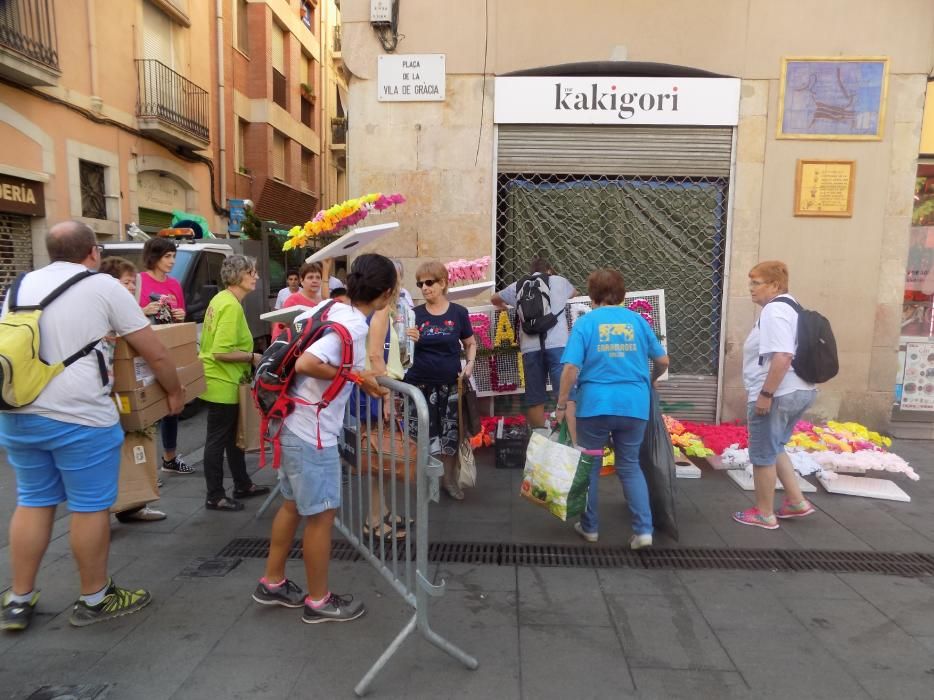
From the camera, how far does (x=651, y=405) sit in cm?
390

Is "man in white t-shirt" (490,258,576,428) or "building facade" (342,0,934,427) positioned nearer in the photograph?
"man in white t-shirt" (490,258,576,428)

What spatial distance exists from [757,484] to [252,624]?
3.25 m

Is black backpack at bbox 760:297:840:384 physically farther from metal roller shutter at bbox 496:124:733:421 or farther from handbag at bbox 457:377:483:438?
metal roller shutter at bbox 496:124:733:421

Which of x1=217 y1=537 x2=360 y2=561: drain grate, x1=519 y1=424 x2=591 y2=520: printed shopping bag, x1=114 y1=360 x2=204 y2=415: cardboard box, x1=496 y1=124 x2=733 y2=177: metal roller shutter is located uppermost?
x1=496 y1=124 x2=733 y2=177: metal roller shutter

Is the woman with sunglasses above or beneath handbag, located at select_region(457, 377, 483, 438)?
above

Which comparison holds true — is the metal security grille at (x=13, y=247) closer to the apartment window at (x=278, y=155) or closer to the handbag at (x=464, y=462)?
the apartment window at (x=278, y=155)

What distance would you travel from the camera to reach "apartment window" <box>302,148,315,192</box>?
23.1 metres

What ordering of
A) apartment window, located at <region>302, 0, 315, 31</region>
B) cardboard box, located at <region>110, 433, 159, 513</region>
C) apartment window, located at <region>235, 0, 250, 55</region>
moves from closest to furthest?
cardboard box, located at <region>110, 433, 159, 513</region>, apartment window, located at <region>235, 0, 250, 55</region>, apartment window, located at <region>302, 0, 315, 31</region>

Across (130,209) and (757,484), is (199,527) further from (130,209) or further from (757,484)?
(130,209)

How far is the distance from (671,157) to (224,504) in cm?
526

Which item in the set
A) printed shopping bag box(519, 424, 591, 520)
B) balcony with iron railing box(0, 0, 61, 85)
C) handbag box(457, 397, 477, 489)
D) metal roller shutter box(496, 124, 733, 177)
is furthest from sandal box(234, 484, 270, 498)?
balcony with iron railing box(0, 0, 61, 85)

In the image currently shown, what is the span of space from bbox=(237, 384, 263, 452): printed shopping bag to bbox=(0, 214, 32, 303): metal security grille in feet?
28.4

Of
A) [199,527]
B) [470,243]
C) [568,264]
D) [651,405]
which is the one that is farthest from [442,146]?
[199,527]

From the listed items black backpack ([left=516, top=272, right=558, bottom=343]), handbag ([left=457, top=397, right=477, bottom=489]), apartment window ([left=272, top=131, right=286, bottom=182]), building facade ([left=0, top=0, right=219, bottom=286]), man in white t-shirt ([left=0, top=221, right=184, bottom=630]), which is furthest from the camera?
apartment window ([left=272, top=131, right=286, bottom=182])
